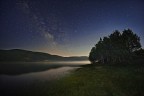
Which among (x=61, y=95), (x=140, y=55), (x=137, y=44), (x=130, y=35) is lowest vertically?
(x=61, y=95)

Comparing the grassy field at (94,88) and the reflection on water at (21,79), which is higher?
the grassy field at (94,88)

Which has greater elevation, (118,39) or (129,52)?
(118,39)

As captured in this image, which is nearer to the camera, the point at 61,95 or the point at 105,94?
the point at 105,94

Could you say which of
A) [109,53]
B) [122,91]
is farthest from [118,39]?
[122,91]

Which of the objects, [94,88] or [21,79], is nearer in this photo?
[94,88]

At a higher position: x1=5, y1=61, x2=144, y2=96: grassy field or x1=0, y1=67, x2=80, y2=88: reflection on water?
x1=5, y1=61, x2=144, y2=96: grassy field

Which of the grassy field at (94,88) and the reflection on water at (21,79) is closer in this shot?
the grassy field at (94,88)

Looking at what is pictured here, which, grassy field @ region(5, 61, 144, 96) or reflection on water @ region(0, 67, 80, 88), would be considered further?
reflection on water @ region(0, 67, 80, 88)

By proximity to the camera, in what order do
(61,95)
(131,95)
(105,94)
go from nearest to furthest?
(131,95) → (105,94) → (61,95)

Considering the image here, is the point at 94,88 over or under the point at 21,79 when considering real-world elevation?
over

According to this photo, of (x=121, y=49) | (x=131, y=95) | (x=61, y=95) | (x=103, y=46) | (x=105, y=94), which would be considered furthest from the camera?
(x=103, y=46)

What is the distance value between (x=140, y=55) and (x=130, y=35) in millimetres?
14494

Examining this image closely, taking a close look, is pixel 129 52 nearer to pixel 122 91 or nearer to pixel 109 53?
pixel 109 53

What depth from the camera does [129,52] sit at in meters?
52.7
